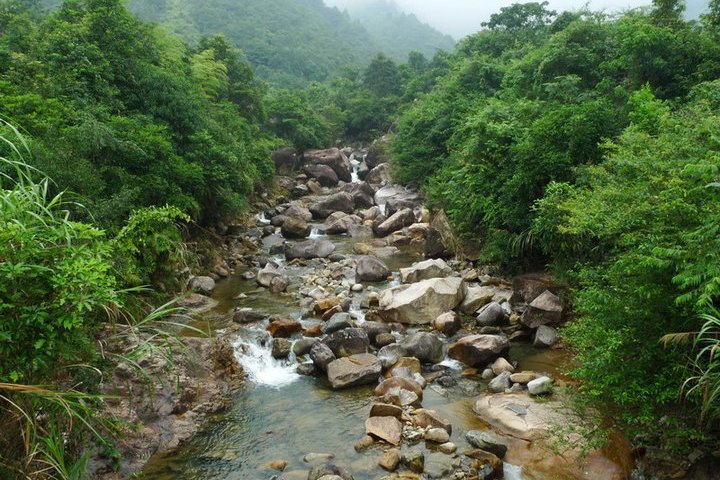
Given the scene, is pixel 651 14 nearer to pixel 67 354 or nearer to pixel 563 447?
pixel 563 447

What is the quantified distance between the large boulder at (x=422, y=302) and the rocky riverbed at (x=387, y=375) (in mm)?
34

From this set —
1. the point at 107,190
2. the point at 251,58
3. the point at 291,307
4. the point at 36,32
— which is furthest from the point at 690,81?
the point at 251,58

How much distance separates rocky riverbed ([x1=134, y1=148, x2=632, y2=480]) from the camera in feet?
21.5

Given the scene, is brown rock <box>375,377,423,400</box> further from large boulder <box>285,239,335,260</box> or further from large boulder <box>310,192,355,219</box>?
large boulder <box>310,192,355,219</box>

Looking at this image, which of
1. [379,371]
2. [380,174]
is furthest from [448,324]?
[380,174]

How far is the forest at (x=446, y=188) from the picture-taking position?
405cm

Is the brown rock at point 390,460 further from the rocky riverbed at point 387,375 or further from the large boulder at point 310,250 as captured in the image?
the large boulder at point 310,250

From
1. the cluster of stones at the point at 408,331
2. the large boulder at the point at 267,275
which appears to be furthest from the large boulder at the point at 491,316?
the large boulder at the point at 267,275

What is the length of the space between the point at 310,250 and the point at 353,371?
8825 mm

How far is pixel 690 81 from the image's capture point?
13102 millimetres

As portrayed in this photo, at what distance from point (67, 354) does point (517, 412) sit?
6.29m

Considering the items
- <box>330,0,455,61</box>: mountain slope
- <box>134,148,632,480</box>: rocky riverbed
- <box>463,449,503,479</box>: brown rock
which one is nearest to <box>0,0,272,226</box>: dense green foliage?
<box>134,148,632,480</box>: rocky riverbed

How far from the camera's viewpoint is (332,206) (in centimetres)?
2377

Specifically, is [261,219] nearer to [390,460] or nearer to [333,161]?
[333,161]
